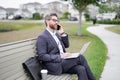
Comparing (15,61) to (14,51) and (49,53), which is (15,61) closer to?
(14,51)

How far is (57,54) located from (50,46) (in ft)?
0.77

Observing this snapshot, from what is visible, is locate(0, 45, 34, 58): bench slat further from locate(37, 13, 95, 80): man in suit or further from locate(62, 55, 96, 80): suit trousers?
locate(62, 55, 96, 80): suit trousers

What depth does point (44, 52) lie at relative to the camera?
5.31m

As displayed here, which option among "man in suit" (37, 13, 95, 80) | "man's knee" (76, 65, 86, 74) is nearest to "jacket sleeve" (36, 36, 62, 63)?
"man in suit" (37, 13, 95, 80)

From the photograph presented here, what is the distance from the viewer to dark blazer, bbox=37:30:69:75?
17.4 ft

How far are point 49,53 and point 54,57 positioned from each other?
0.62 ft

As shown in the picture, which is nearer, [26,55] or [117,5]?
[26,55]

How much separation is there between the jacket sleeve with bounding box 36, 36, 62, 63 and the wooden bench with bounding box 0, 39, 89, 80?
0.14m

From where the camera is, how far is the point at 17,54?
474 cm

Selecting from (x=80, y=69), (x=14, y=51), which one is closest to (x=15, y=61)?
(x=14, y=51)

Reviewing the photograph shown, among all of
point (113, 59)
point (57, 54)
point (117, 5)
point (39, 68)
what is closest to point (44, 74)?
point (39, 68)

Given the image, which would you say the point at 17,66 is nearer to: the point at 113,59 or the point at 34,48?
the point at 34,48

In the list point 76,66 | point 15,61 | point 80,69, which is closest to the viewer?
point 15,61

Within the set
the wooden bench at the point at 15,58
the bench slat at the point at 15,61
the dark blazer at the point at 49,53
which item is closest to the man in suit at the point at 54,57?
the dark blazer at the point at 49,53
